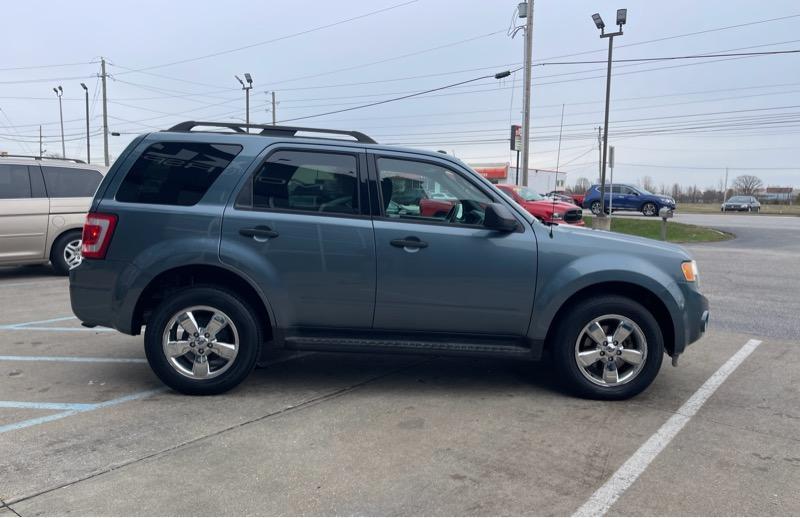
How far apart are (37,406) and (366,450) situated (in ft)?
8.11

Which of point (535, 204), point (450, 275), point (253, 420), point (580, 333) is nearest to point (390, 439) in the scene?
point (253, 420)

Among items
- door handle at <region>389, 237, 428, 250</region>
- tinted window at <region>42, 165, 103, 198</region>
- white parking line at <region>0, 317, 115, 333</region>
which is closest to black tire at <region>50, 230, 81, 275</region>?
tinted window at <region>42, 165, 103, 198</region>

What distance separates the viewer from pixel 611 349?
454cm

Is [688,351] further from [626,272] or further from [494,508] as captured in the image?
[494,508]

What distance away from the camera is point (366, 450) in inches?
144

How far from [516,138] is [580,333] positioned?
1881cm

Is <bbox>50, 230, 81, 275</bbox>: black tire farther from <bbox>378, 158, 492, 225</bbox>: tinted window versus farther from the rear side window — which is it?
<bbox>378, 158, 492, 225</bbox>: tinted window

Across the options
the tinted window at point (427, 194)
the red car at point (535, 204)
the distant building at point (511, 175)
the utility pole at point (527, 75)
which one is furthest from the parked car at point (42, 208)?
the distant building at point (511, 175)

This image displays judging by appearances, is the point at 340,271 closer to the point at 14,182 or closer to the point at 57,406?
the point at 57,406

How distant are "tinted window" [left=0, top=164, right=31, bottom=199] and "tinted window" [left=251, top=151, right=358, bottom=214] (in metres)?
7.13

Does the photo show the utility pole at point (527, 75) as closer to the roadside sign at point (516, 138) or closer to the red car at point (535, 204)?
the roadside sign at point (516, 138)

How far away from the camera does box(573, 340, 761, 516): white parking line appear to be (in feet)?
10.2

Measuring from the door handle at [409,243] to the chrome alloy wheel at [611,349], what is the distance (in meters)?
1.37

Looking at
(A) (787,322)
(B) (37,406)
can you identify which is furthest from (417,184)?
(A) (787,322)
